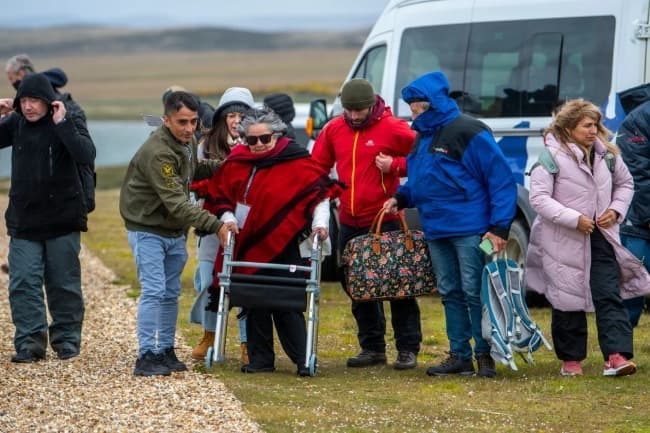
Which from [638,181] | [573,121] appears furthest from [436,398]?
[638,181]

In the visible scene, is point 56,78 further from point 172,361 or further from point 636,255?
point 636,255

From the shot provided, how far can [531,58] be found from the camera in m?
11.5

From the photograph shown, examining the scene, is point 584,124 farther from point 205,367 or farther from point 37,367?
point 37,367

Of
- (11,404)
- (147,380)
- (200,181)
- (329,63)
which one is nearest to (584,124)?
(200,181)

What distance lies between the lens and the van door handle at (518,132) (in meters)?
11.4

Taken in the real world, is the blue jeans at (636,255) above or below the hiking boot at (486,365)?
above

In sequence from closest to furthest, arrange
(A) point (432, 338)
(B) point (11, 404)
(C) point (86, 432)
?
(C) point (86, 432) → (B) point (11, 404) → (A) point (432, 338)

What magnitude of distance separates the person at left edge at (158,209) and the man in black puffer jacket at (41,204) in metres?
0.70

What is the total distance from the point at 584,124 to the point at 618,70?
280cm

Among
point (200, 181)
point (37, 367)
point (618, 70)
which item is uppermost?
point (618, 70)

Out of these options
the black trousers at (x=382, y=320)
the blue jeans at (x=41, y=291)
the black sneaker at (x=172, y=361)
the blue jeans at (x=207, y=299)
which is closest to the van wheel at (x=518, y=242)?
the black trousers at (x=382, y=320)

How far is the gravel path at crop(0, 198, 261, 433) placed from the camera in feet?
23.0

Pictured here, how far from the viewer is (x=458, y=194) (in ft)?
27.3

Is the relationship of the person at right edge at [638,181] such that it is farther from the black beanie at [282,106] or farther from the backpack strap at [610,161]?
the black beanie at [282,106]
